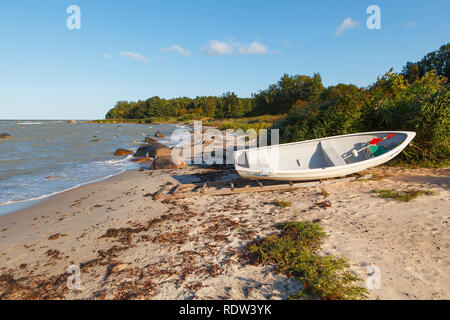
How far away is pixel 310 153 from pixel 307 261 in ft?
20.1

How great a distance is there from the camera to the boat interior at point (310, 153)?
8.50 meters

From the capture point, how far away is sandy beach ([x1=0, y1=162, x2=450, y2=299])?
3.50m

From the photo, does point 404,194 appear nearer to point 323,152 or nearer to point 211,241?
point 323,152

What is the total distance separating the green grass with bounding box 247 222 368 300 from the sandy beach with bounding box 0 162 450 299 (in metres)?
0.19

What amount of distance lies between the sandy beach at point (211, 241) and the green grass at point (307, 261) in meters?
0.19

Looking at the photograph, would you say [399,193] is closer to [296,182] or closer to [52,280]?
[296,182]

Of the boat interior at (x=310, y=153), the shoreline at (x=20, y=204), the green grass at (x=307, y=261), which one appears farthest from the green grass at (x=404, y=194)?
the shoreline at (x=20, y=204)

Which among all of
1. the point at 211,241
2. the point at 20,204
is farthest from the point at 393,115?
the point at 20,204

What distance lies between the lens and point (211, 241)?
4910mm

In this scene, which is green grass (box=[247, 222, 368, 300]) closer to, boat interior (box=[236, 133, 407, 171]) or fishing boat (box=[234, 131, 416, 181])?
fishing boat (box=[234, 131, 416, 181])

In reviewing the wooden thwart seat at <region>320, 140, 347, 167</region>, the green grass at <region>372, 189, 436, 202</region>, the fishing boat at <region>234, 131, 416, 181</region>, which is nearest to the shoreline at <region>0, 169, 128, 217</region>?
the fishing boat at <region>234, 131, 416, 181</region>

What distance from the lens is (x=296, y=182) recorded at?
7.73m

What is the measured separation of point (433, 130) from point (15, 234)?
1373 centimetres
